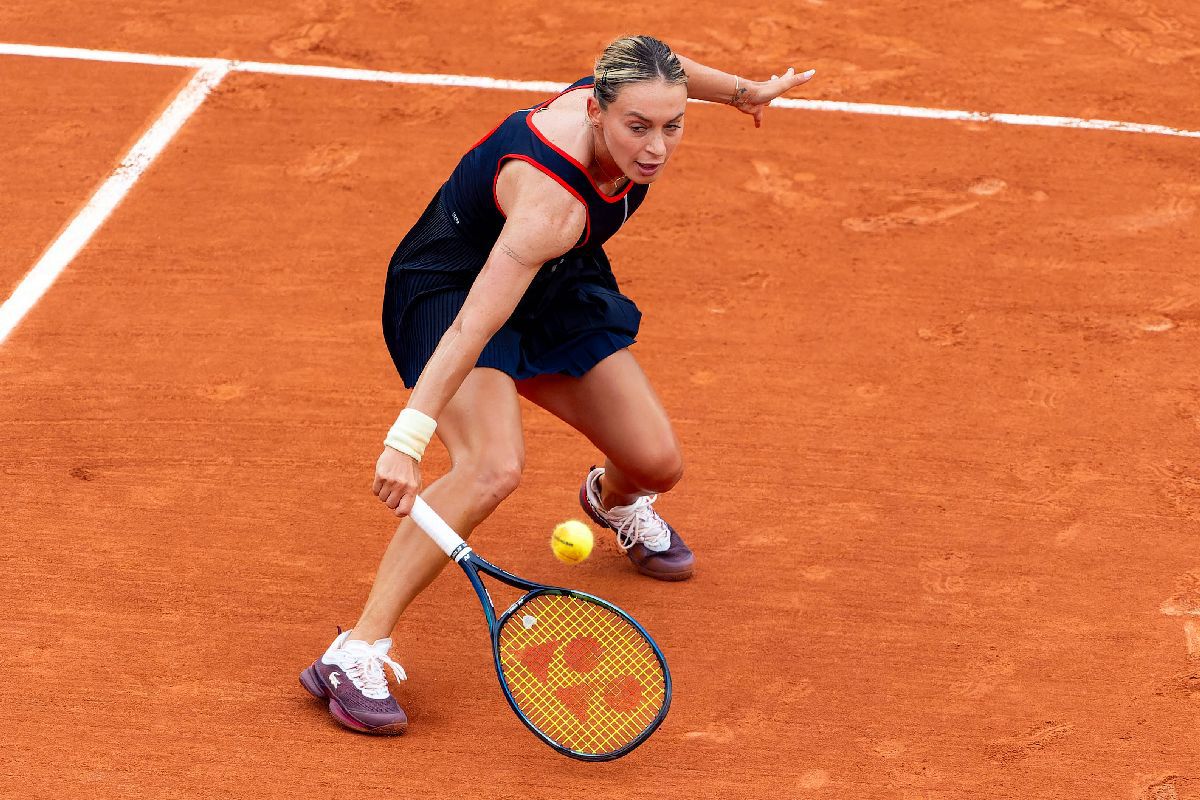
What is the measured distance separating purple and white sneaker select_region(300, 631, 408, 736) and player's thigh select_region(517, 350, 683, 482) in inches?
35.8

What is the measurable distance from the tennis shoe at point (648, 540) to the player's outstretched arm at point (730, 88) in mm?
1290

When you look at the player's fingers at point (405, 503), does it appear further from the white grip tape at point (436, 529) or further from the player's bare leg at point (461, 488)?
the player's bare leg at point (461, 488)

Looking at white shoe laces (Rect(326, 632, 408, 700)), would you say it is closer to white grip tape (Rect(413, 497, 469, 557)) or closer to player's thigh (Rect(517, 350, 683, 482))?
white grip tape (Rect(413, 497, 469, 557))

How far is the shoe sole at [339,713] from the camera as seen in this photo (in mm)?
4070

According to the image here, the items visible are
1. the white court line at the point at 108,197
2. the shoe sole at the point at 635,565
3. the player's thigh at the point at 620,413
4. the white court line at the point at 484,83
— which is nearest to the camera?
A: the player's thigh at the point at 620,413

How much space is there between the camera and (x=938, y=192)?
6918mm

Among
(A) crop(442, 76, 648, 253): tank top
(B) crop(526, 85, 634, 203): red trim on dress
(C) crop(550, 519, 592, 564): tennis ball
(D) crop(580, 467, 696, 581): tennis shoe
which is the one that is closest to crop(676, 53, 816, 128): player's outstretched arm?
(A) crop(442, 76, 648, 253): tank top

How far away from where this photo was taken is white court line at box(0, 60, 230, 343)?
6.12m

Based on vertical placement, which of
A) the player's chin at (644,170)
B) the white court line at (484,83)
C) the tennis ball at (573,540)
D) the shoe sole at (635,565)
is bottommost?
the shoe sole at (635,565)

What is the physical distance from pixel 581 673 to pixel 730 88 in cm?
191

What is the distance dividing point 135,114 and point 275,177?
106 cm

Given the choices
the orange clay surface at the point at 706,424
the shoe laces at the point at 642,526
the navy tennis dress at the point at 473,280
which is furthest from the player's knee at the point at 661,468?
the orange clay surface at the point at 706,424

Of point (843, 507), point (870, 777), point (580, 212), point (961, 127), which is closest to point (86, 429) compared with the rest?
point (580, 212)

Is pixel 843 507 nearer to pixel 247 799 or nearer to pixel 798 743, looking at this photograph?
pixel 798 743
